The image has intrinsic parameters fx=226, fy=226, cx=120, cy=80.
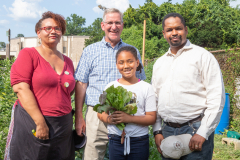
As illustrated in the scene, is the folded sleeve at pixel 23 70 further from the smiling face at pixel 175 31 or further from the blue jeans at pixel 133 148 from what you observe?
the smiling face at pixel 175 31

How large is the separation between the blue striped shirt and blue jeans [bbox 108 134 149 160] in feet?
2.25

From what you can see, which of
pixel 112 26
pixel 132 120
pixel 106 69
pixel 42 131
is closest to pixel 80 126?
pixel 42 131

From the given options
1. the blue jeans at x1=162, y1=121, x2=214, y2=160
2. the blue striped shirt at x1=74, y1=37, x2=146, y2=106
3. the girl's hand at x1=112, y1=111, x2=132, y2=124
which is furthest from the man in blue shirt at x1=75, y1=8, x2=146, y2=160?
the blue jeans at x1=162, y1=121, x2=214, y2=160

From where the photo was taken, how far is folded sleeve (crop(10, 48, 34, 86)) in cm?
234

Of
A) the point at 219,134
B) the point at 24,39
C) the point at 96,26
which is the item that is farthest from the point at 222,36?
the point at 96,26

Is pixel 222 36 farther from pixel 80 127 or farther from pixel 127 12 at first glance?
pixel 80 127

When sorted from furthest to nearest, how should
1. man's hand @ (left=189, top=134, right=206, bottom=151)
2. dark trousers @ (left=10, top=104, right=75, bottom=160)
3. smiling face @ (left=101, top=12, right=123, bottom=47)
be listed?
smiling face @ (left=101, top=12, right=123, bottom=47), dark trousers @ (left=10, top=104, right=75, bottom=160), man's hand @ (left=189, top=134, right=206, bottom=151)

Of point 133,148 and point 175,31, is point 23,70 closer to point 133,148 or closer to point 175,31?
point 133,148

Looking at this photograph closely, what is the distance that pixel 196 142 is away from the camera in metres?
2.19

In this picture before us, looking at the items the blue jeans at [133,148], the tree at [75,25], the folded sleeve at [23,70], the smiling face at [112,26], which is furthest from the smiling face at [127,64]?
the tree at [75,25]

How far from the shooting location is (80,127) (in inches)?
117

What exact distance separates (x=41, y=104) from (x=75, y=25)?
10828 centimetres

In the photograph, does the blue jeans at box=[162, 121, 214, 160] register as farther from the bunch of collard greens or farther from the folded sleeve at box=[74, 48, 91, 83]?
the folded sleeve at box=[74, 48, 91, 83]

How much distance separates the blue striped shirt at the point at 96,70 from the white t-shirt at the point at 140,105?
531mm
